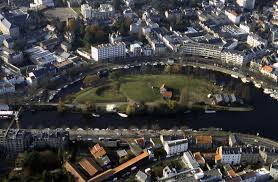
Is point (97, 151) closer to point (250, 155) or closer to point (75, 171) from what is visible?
point (75, 171)

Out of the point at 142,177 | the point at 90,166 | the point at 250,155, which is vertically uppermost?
the point at 250,155

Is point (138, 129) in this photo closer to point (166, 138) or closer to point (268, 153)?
point (166, 138)

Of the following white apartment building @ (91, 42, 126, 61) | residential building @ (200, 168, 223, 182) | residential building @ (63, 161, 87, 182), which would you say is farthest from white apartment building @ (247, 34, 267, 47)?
residential building @ (63, 161, 87, 182)

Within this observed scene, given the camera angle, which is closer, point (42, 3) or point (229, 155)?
point (229, 155)

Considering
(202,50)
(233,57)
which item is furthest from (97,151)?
(233,57)

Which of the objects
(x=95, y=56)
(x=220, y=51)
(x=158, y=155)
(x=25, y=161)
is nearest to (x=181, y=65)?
(x=220, y=51)

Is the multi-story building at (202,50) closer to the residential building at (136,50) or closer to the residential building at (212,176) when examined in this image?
the residential building at (136,50)

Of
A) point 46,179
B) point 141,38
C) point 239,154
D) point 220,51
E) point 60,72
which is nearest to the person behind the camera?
point 46,179
